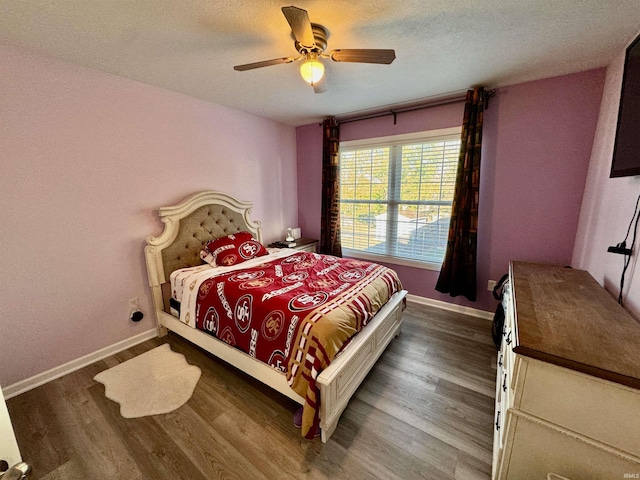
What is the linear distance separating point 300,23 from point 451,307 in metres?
3.06

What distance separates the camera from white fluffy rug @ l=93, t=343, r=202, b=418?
5.72ft

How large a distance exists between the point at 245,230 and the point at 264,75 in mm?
1762

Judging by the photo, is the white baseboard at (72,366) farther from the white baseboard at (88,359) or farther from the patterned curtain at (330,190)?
the patterned curtain at (330,190)

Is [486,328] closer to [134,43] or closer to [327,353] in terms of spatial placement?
[327,353]

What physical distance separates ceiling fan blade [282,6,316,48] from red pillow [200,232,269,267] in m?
1.96

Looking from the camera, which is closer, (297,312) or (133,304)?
(297,312)

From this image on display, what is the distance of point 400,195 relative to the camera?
3.23 m

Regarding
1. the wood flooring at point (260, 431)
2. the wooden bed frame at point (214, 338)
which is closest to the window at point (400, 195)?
the wooden bed frame at point (214, 338)

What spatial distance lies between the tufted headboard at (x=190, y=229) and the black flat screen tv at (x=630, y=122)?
3197 millimetres

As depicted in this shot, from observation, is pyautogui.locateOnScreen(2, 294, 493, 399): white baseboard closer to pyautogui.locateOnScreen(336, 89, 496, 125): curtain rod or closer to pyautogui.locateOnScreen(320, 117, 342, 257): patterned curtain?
pyautogui.locateOnScreen(320, 117, 342, 257): patterned curtain

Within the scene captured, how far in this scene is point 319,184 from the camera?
3.87 m

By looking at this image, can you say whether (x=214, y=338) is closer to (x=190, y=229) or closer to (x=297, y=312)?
(x=297, y=312)

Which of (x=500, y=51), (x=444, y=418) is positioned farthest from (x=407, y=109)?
(x=444, y=418)

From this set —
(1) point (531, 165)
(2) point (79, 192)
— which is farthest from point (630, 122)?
(2) point (79, 192)
